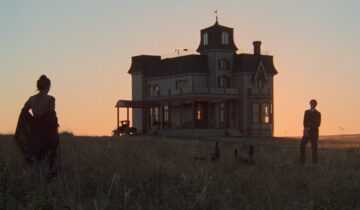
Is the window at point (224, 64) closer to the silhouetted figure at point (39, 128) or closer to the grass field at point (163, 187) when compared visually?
the grass field at point (163, 187)

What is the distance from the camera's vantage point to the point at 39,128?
1114 centimetres

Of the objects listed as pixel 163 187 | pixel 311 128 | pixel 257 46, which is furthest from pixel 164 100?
pixel 163 187

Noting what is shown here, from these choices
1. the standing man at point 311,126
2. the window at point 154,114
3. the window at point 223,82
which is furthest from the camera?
the window at point 154,114

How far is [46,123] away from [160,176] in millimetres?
2355

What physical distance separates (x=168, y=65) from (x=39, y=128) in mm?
52351

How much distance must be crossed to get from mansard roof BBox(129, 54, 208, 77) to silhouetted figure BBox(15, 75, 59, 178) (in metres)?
49.9

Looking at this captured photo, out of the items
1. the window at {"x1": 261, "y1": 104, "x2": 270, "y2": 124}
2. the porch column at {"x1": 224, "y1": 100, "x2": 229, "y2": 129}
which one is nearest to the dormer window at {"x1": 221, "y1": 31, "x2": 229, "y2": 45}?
the porch column at {"x1": 224, "y1": 100, "x2": 229, "y2": 129}

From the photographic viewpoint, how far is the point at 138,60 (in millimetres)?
66375

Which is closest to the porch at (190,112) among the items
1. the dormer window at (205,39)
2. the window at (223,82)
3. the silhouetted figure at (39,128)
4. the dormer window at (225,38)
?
the window at (223,82)

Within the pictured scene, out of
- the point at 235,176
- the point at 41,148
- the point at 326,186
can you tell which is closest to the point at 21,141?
the point at 41,148

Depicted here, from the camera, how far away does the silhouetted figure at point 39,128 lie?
11047mm

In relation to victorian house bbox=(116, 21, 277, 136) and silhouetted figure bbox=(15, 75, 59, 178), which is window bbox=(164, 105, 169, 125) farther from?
silhouetted figure bbox=(15, 75, 59, 178)

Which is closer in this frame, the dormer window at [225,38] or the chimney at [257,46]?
the dormer window at [225,38]

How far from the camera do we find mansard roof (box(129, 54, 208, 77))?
61.3 metres
